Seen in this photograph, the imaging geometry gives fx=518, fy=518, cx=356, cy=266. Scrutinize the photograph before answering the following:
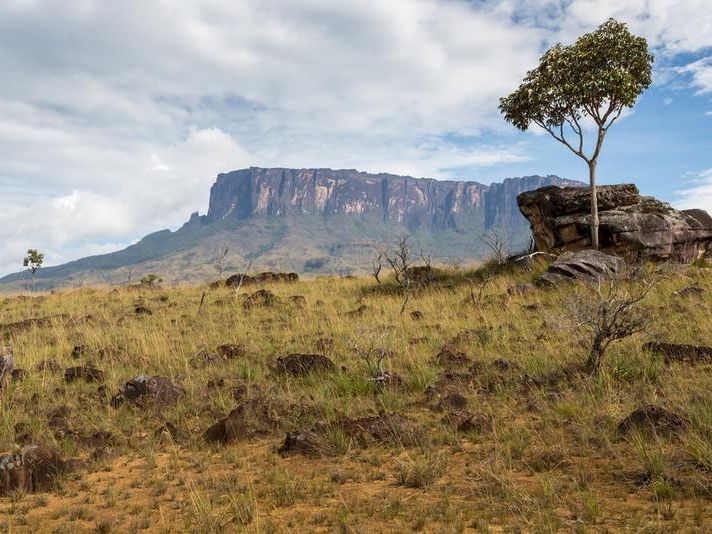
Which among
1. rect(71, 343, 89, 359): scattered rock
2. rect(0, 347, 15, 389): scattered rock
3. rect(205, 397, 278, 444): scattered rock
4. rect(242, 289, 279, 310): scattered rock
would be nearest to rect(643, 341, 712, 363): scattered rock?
rect(205, 397, 278, 444): scattered rock

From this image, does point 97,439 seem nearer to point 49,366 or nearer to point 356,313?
point 49,366

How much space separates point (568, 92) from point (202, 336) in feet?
56.2

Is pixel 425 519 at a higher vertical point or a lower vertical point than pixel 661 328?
lower

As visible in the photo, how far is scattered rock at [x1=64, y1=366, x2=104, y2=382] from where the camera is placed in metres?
9.06

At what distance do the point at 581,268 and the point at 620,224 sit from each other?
5039 mm

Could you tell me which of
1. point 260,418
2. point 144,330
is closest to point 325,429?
point 260,418

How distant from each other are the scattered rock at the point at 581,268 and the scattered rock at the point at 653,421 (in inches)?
446

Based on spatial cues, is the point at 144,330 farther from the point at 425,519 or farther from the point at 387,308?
the point at 425,519

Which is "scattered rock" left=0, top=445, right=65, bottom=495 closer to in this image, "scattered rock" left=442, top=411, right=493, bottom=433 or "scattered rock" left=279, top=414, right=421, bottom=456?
"scattered rock" left=279, top=414, right=421, bottom=456

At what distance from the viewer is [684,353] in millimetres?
8039

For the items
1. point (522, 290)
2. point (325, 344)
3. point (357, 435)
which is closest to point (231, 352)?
point (325, 344)

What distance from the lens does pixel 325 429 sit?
621 cm

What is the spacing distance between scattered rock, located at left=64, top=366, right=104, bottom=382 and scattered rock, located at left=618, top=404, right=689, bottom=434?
319 inches

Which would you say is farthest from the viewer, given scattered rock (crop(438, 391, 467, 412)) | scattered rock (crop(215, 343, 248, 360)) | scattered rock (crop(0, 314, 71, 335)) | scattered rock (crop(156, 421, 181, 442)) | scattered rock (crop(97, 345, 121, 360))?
scattered rock (crop(0, 314, 71, 335))
